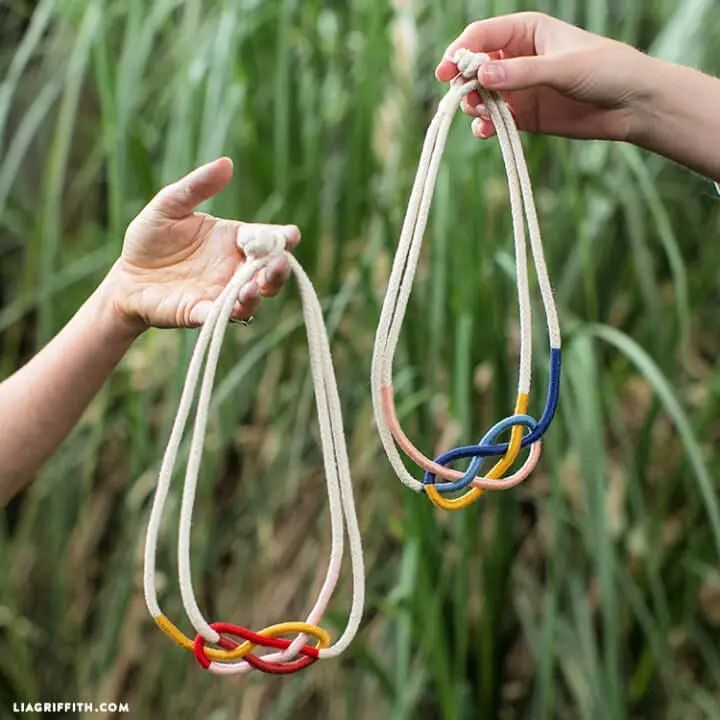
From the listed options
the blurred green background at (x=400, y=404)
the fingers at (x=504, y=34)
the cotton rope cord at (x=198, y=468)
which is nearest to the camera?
the cotton rope cord at (x=198, y=468)

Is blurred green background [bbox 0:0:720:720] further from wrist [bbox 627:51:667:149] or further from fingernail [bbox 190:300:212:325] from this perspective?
fingernail [bbox 190:300:212:325]

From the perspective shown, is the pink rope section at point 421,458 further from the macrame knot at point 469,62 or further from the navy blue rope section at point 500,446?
the macrame knot at point 469,62

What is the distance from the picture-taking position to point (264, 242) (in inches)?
18.7

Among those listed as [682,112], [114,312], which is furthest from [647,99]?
[114,312]

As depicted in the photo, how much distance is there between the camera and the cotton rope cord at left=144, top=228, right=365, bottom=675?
467 mm

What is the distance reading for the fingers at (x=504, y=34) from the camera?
0.58 metres

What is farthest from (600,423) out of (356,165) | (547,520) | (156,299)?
(156,299)

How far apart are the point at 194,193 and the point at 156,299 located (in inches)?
2.3

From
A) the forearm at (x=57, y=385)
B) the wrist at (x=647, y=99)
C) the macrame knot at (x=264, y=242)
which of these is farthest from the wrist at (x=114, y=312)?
the wrist at (x=647, y=99)

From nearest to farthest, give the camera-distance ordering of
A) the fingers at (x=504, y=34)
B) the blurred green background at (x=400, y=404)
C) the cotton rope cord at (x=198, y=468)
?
the cotton rope cord at (x=198, y=468) → the fingers at (x=504, y=34) → the blurred green background at (x=400, y=404)

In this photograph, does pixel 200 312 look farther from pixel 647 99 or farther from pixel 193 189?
pixel 647 99

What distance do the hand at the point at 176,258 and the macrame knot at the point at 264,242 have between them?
0.06m

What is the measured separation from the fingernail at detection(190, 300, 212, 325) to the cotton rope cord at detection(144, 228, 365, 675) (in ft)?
0.09

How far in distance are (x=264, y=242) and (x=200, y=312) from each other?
7 cm
